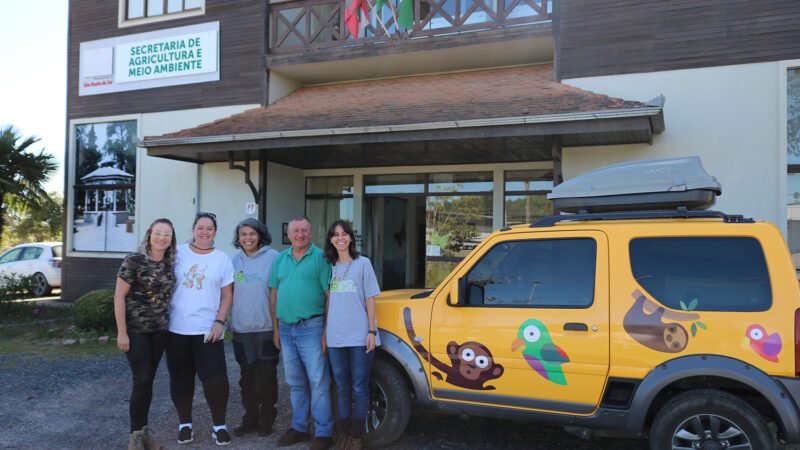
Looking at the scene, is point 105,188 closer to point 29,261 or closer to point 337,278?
point 29,261

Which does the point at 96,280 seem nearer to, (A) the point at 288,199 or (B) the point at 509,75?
(A) the point at 288,199

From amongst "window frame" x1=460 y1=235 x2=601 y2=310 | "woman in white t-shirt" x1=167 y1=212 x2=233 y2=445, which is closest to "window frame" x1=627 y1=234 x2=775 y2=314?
"window frame" x1=460 y1=235 x2=601 y2=310

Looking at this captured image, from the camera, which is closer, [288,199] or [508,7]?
[508,7]

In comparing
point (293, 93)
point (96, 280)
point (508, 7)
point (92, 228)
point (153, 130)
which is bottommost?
point (96, 280)

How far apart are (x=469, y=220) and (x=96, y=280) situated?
26.6 ft

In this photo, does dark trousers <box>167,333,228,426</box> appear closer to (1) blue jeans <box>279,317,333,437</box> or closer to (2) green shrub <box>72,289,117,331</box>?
(1) blue jeans <box>279,317,333,437</box>

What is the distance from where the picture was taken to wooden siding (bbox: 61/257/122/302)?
12.4 metres

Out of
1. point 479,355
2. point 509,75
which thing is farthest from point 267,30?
point 479,355

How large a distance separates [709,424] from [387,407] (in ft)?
7.10

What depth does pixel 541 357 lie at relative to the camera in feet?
12.7

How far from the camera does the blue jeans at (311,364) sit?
4402 millimetres

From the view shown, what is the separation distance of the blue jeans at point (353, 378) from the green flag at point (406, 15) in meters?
7.56

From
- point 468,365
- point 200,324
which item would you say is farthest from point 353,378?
point 200,324

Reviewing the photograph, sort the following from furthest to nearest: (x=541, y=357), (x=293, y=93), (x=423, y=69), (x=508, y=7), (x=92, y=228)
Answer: (x=92, y=228) < (x=293, y=93) < (x=423, y=69) < (x=508, y=7) < (x=541, y=357)
